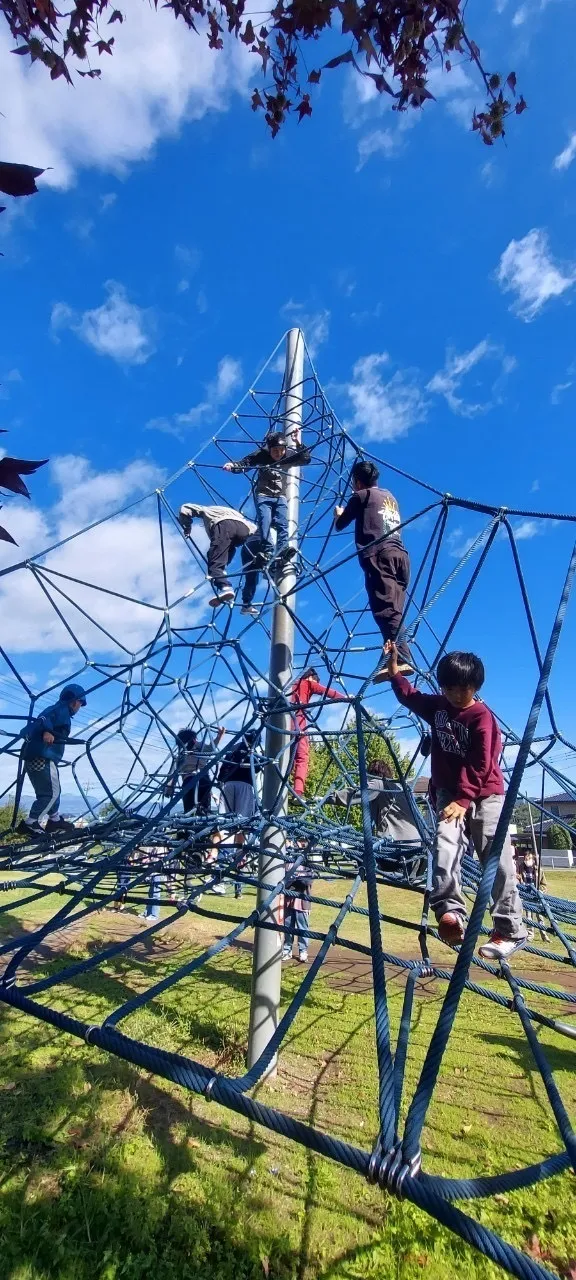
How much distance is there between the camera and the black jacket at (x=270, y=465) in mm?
4746

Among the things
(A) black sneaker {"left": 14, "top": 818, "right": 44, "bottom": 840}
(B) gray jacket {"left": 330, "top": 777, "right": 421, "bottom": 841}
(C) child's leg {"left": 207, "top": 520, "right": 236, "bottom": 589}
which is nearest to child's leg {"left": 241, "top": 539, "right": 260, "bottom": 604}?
(C) child's leg {"left": 207, "top": 520, "right": 236, "bottom": 589}

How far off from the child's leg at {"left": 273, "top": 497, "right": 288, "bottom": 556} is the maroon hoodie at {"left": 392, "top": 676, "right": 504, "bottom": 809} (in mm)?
2324

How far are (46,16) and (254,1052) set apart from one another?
14.3ft

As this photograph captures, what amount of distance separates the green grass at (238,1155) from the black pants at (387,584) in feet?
7.69

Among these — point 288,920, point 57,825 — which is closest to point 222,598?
point 57,825

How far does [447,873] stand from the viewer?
2.12 meters

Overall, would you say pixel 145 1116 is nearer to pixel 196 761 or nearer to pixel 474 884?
pixel 474 884

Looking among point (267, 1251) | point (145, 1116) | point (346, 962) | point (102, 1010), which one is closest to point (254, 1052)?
point (145, 1116)

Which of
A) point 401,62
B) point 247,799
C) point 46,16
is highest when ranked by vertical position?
point 401,62

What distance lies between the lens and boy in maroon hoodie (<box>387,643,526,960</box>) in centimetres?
212

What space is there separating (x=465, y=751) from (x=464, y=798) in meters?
0.16

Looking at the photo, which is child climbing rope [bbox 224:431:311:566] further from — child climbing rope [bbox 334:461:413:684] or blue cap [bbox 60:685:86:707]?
blue cap [bbox 60:685:86:707]

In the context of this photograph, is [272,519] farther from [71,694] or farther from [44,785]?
[44,785]

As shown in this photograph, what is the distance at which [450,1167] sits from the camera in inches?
111
